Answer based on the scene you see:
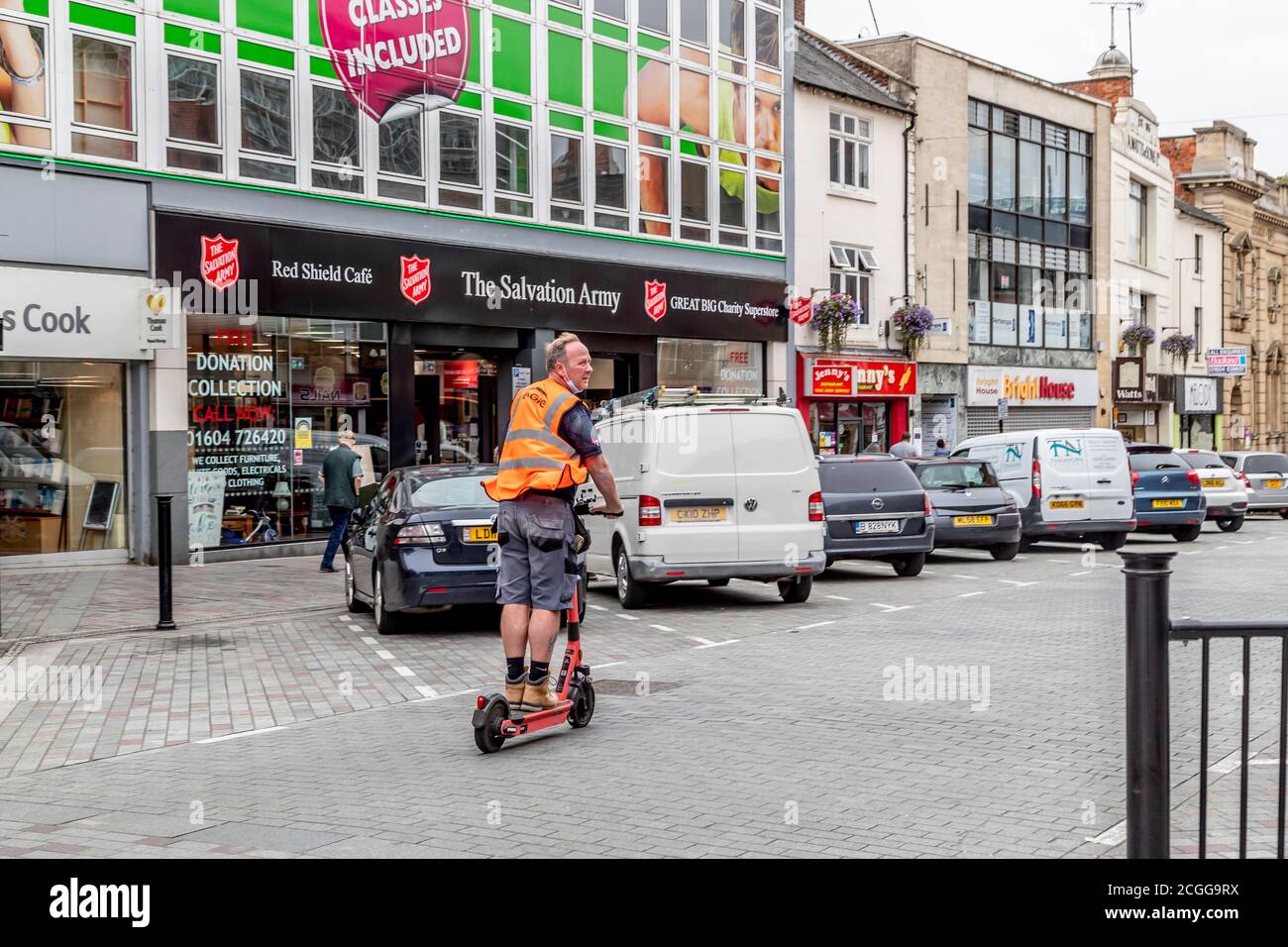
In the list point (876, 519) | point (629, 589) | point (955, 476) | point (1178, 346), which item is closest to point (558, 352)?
point (629, 589)

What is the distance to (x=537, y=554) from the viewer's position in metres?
7.54

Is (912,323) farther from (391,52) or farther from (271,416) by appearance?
(271,416)

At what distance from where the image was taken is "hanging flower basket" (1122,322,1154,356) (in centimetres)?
4656

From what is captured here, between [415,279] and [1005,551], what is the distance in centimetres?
991

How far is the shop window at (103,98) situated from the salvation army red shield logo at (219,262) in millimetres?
1508

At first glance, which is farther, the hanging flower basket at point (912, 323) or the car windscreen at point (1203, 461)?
the hanging flower basket at point (912, 323)

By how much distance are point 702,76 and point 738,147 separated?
171 centimetres

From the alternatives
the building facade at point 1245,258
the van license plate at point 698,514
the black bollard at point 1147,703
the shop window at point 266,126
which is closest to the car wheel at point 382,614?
the van license plate at point 698,514

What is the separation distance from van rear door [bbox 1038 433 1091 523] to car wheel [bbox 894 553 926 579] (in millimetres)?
4259

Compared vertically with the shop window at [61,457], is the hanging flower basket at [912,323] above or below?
above

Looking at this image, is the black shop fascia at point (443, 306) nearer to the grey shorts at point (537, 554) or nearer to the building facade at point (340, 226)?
the building facade at point (340, 226)

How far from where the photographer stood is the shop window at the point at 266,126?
2038 cm

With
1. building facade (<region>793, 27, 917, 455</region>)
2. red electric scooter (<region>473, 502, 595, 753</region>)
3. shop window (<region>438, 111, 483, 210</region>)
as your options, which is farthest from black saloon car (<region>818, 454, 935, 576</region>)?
building facade (<region>793, 27, 917, 455</region>)

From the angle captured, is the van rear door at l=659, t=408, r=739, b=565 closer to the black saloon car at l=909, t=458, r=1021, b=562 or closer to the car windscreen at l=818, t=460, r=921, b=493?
the car windscreen at l=818, t=460, r=921, b=493
